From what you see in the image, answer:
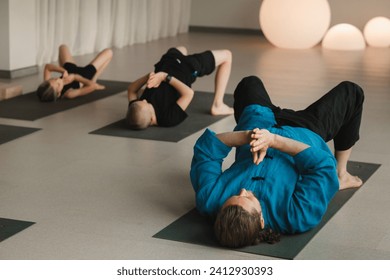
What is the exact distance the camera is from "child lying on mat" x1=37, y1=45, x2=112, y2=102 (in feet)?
18.2

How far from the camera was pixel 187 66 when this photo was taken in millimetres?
5145

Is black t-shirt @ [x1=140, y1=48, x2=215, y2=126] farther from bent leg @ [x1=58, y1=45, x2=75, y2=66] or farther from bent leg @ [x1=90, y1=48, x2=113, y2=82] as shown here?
bent leg @ [x1=58, y1=45, x2=75, y2=66]

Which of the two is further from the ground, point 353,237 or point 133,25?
point 353,237

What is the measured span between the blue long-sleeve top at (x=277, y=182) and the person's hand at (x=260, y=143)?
10cm

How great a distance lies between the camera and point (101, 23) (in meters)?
8.47

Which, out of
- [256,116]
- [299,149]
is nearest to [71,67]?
[256,116]

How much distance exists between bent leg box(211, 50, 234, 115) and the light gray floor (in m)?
0.19

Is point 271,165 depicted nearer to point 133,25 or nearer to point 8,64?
point 8,64

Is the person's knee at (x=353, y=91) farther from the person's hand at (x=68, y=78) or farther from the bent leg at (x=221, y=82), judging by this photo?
the person's hand at (x=68, y=78)

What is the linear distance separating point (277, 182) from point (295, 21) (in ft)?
20.1

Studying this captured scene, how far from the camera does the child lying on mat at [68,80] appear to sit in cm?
554

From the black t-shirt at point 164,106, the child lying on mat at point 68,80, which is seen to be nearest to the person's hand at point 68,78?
the child lying on mat at point 68,80

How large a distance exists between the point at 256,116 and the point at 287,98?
264cm

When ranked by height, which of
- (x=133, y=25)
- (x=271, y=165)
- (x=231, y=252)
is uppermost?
(x=271, y=165)
